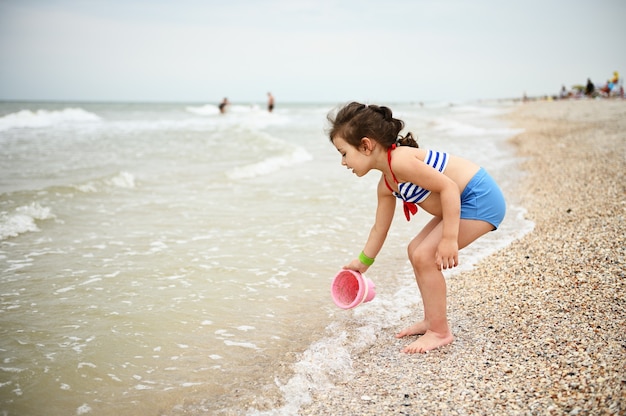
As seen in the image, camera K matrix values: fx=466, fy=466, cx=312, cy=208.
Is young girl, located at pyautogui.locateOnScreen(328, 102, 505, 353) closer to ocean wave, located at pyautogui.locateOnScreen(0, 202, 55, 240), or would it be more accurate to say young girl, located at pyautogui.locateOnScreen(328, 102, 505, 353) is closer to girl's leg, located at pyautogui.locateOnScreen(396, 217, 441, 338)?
girl's leg, located at pyautogui.locateOnScreen(396, 217, 441, 338)

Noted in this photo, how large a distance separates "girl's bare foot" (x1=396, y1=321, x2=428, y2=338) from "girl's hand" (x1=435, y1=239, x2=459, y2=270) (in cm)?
59

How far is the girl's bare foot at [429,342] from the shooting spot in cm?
288

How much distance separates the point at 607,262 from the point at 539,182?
5.15m

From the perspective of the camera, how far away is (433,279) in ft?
9.37

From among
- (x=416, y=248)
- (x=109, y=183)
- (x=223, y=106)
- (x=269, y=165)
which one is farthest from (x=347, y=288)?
(x=223, y=106)

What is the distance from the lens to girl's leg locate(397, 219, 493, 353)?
282 cm

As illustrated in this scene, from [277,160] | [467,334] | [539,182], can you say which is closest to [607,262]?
[467,334]

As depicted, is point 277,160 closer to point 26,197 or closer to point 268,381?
point 26,197

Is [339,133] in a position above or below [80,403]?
above

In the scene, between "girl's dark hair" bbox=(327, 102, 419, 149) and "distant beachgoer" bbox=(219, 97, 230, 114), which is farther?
"distant beachgoer" bbox=(219, 97, 230, 114)

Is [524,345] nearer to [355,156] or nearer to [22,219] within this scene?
[355,156]

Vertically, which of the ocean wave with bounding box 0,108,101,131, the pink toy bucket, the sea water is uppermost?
the ocean wave with bounding box 0,108,101,131

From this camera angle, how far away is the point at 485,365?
2.55 m

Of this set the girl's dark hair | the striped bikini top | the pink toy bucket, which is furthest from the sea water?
the striped bikini top
